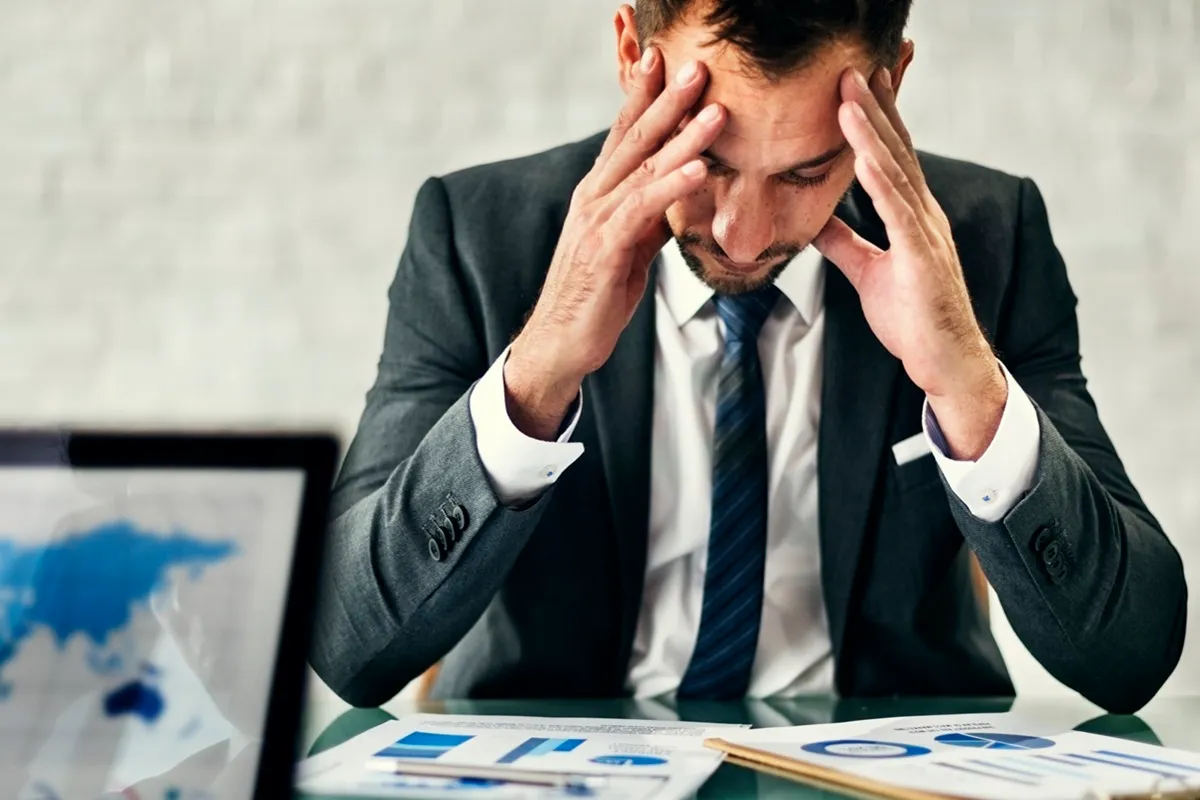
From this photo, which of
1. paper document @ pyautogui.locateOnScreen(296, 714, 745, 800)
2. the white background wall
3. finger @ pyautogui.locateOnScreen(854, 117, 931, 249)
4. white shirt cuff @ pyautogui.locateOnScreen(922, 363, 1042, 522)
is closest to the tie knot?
finger @ pyautogui.locateOnScreen(854, 117, 931, 249)

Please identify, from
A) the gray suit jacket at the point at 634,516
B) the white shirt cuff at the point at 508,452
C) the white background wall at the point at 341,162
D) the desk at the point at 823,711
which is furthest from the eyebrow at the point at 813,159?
the white background wall at the point at 341,162

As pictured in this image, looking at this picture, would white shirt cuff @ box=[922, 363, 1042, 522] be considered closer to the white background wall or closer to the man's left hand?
the man's left hand

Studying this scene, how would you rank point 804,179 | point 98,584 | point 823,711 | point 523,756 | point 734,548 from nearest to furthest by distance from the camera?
point 98,584 → point 523,756 → point 823,711 → point 804,179 → point 734,548

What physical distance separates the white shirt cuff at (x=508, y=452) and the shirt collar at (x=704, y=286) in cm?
32

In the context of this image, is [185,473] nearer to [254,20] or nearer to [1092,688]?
[1092,688]

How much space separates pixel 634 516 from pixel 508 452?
10.2 inches

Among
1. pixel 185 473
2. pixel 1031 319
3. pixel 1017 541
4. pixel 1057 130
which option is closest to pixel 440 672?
pixel 1017 541

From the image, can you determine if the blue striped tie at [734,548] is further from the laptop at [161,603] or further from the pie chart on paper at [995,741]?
the laptop at [161,603]

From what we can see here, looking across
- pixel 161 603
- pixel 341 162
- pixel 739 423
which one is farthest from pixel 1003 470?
pixel 341 162

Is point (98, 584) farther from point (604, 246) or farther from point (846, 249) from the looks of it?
point (846, 249)

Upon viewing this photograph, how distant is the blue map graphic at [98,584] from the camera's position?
0.55 metres

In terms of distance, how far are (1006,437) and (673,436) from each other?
0.43 meters

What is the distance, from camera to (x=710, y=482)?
1.47 m

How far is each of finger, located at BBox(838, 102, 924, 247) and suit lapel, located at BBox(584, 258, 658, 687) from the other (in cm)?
35
